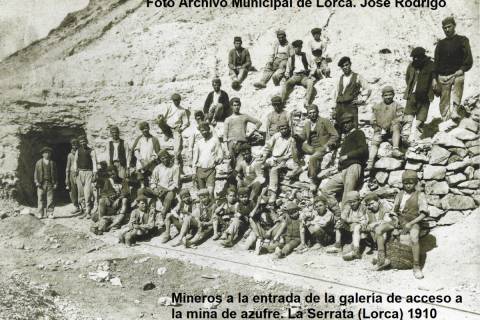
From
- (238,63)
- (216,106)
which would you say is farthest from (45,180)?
(238,63)

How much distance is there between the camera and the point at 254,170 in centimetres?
925

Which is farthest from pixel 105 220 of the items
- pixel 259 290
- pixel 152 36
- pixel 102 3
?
pixel 102 3

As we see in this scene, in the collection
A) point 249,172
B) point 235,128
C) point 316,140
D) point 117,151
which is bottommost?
point 249,172

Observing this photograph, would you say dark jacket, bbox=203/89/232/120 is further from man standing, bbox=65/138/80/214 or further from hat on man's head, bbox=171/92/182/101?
man standing, bbox=65/138/80/214

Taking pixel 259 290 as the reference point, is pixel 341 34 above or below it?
above

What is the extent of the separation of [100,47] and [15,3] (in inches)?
92.3

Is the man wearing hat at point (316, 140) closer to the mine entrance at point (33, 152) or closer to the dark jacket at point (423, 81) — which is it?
the dark jacket at point (423, 81)

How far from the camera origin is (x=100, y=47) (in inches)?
550

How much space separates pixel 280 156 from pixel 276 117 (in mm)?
757

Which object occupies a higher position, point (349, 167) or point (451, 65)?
point (451, 65)

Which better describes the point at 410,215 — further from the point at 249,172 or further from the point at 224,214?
the point at 224,214

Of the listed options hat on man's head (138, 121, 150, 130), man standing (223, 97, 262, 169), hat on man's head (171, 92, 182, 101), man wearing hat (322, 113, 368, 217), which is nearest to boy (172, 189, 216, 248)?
man standing (223, 97, 262, 169)

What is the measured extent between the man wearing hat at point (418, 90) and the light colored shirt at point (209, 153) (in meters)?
3.32

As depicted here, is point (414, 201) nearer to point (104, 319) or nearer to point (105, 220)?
point (104, 319)
